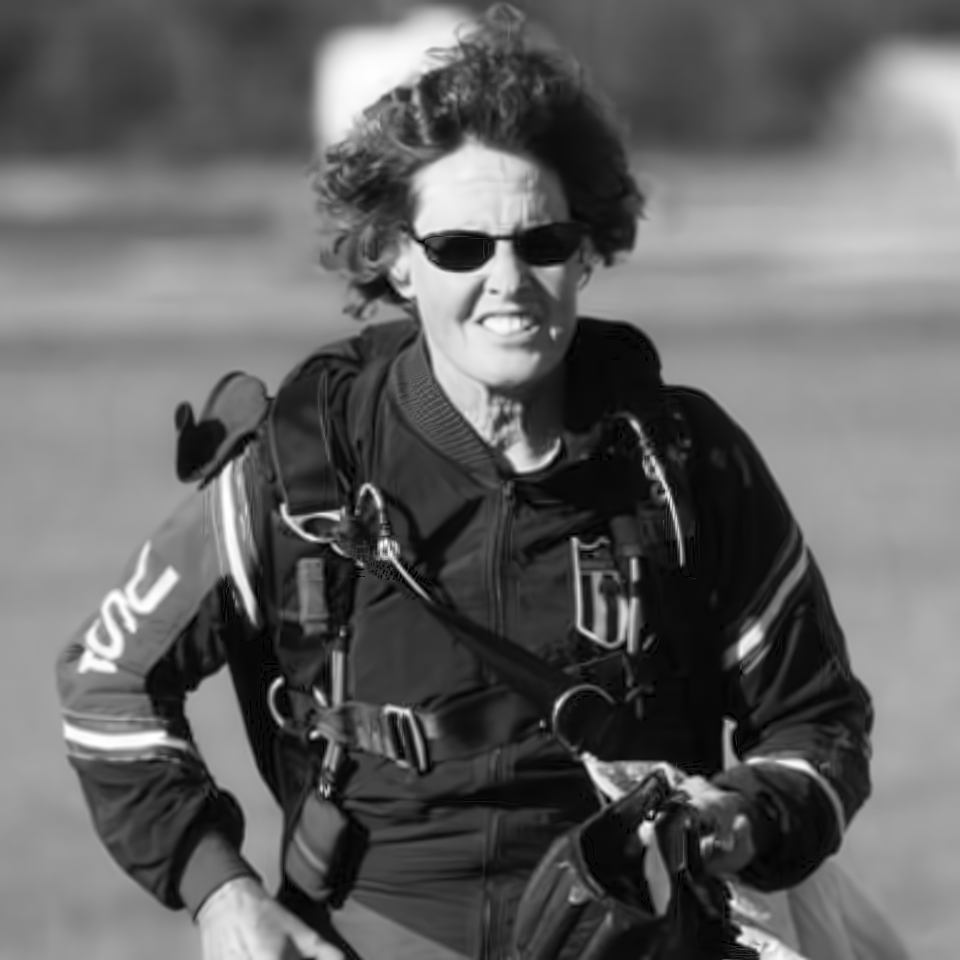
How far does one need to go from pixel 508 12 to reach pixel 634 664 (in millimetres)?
955

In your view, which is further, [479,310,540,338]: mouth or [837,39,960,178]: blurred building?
[837,39,960,178]: blurred building

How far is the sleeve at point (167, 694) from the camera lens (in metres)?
3.01

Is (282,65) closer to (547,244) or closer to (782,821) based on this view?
(547,244)

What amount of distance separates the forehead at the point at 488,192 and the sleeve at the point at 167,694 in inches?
15.7

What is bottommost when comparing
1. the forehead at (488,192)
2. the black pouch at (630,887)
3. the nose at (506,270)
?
the black pouch at (630,887)

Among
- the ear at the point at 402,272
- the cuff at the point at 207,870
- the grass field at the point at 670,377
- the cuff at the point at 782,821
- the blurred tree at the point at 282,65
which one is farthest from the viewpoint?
the blurred tree at the point at 282,65

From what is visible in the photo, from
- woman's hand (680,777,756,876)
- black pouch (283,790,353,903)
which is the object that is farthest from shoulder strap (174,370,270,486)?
woman's hand (680,777,756,876)

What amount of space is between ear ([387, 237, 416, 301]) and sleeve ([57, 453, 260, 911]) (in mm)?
384

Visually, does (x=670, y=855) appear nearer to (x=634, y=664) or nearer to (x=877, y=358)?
(x=634, y=664)

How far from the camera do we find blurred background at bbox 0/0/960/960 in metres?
6.81

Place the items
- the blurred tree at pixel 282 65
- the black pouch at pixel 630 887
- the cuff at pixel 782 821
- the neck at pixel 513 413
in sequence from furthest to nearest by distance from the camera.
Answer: the blurred tree at pixel 282 65
the neck at pixel 513 413
the cuff at pixel 782 821
the black pouch at pixel 630 887

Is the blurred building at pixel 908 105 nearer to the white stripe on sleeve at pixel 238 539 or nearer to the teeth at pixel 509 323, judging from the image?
A: the teeth at pixel 509 323

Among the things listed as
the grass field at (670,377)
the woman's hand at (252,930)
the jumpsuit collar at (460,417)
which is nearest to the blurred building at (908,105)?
the grass field at (670,377)

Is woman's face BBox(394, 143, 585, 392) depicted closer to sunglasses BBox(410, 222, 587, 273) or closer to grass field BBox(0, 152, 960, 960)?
sunglasses BBox(410, 222, 587, 273)
